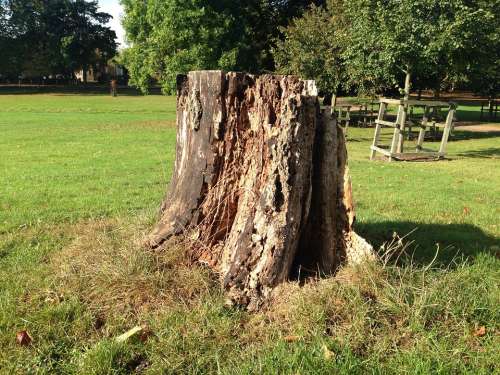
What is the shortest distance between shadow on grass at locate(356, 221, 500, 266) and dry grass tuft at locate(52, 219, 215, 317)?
6.93 feet

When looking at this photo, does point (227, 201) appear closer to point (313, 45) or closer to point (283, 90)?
point (283, 90)

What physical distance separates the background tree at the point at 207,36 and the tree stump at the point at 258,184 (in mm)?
20651

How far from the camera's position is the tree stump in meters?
3.73

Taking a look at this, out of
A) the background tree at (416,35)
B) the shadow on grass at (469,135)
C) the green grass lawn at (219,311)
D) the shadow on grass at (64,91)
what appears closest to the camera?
the green grass lawn at (219,311)

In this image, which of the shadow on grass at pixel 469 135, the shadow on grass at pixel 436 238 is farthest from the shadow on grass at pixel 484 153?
the shadow on grass at pixel 436 238

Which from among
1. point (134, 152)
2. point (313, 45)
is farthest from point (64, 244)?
point (313, 45)

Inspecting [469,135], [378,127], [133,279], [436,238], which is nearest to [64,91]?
[469,135]

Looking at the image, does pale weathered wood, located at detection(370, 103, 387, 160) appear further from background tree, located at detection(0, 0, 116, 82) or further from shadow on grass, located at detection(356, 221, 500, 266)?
background tree, located at detection(0, 0, 116, 82)

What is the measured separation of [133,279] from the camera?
374 cm

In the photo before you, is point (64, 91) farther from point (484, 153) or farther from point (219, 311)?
point (219, 311)

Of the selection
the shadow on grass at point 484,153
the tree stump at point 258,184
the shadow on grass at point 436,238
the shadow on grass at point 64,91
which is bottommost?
the shadow on grass at point 64,91

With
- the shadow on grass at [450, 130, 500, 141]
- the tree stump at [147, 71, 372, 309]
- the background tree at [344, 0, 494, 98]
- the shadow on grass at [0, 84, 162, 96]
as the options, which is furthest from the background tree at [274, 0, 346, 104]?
the shadow on grass at [0, 84, 162, 96]

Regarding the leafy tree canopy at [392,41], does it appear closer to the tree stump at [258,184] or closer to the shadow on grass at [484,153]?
the shadow on grass at [484,153]

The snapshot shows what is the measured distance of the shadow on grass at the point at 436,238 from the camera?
498cm
